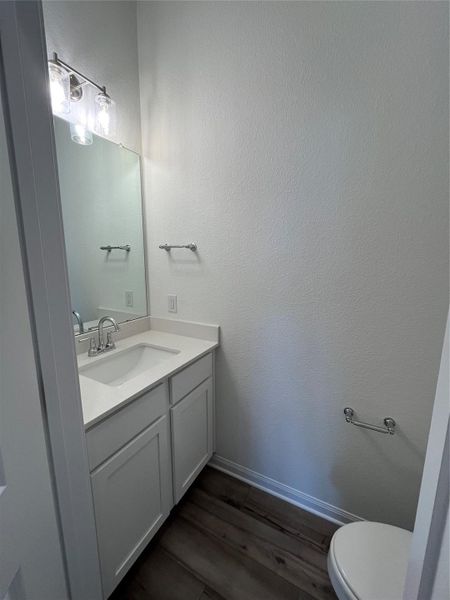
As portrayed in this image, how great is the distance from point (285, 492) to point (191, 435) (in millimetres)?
661

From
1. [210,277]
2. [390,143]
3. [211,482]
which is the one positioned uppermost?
[390,143]

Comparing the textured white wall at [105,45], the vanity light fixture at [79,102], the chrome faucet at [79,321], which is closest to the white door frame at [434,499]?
the chrome faucet at [79,321]

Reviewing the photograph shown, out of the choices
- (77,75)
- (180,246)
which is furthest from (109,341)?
(77,75)

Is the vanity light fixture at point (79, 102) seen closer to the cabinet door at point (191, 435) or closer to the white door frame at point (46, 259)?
the white door frame at point (46, 259)

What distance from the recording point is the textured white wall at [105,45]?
3.75 ft

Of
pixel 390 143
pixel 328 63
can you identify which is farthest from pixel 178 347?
pixel 328 63

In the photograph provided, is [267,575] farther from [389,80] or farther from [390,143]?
[389,80]

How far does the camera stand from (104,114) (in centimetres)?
133

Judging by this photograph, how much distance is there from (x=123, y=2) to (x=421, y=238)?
6.59 feet

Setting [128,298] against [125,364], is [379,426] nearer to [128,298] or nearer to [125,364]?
[125,364]

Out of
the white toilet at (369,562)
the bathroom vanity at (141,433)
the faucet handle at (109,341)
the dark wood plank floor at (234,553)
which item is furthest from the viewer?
the faucet handle at (109,341)

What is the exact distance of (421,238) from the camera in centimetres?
98

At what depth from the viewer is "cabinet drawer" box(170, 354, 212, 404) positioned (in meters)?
1.19

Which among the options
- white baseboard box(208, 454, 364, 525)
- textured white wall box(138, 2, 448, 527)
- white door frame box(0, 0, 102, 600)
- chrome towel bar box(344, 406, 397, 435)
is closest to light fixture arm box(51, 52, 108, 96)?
textured white wall box(138, 2, 448, 527)
